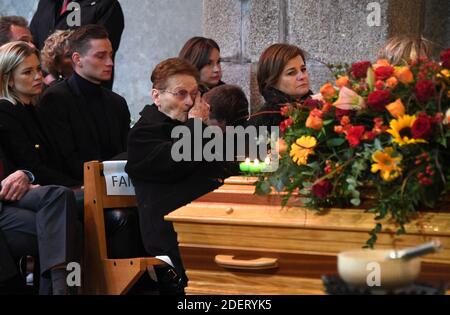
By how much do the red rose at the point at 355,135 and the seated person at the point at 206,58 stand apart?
2.59 m

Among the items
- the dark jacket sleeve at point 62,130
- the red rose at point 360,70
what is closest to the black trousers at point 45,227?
the dark jacket sleeve at point 62,130

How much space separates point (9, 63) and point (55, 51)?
805mm

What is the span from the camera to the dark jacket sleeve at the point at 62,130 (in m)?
5.27

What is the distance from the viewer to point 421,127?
304 centimetres

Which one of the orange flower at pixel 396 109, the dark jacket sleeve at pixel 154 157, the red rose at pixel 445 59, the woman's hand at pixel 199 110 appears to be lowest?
the dark jacket sleeve at pixel 154 157

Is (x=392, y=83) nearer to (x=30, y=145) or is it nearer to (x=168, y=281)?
(x=168, y=281)

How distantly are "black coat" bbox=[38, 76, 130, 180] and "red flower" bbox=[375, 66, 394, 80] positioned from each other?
7.75 feet

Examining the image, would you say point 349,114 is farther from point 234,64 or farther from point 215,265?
point 234,64

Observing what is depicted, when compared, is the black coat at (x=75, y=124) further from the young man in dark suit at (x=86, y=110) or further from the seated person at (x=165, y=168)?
the seated person at (x=165, y=168)

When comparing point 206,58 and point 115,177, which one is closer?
point 115,177

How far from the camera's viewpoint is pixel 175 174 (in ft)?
14.2

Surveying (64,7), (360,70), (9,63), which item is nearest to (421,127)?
(360,70)

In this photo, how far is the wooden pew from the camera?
15.1 feet
